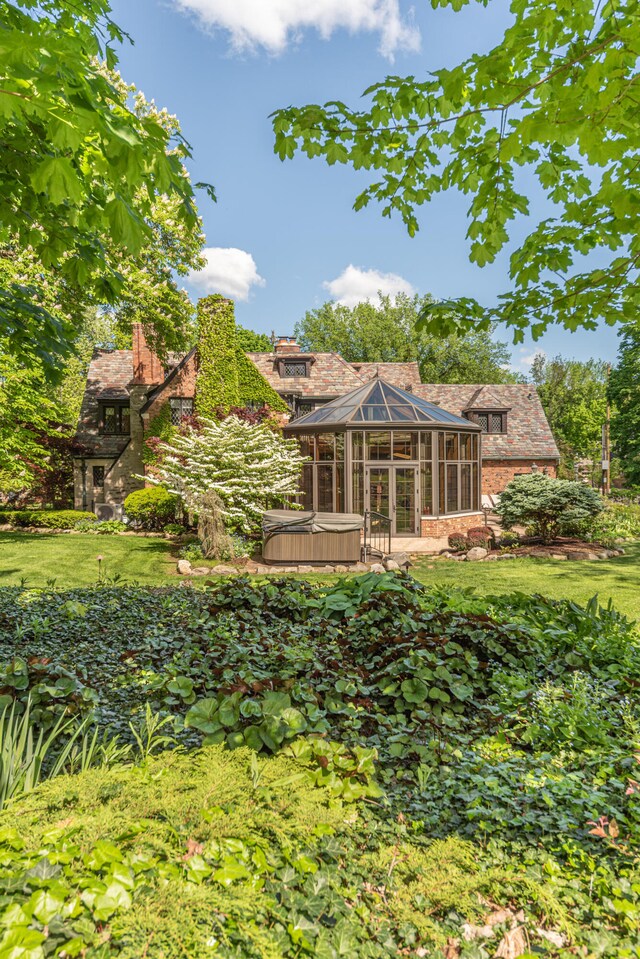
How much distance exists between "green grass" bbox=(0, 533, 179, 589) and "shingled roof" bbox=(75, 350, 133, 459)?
6.43 m

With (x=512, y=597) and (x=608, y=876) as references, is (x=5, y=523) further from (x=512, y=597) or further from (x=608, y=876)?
(x=608, y=876)

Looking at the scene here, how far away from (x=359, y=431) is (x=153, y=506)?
818 centimetres

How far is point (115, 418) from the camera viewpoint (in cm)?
2494

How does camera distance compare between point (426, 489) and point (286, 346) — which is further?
point (286, 346)

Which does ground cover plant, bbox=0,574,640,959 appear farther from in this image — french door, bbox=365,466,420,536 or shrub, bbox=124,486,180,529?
shrub, bbox=124,486,180,529

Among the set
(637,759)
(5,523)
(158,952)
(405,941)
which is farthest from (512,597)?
(5,523)

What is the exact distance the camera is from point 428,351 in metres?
46.4

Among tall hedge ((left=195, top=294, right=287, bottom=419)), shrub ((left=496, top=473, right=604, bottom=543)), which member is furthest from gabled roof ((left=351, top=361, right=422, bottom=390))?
shrub ((left=496, top=473, right=604, bottom=543))

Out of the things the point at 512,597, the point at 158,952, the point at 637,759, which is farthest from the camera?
the point at 512,597

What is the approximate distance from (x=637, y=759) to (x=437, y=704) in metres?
1.16

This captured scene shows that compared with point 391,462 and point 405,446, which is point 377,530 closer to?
point 391,462

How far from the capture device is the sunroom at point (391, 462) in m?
17.4

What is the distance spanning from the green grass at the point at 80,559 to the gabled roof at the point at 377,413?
6436mm

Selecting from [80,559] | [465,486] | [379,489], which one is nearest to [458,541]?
[379,489]
